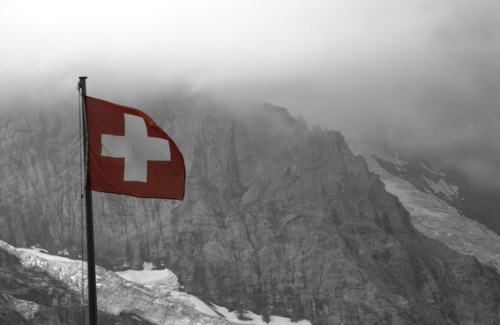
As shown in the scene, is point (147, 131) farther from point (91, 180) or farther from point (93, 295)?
point (93, 295)

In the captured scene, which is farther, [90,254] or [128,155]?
[128,155]

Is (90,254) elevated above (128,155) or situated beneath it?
situated beneath

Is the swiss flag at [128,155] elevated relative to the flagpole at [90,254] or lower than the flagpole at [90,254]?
elevated

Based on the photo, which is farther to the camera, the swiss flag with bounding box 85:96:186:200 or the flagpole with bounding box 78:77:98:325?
the swiss flag with bounding box 85:96:186:200

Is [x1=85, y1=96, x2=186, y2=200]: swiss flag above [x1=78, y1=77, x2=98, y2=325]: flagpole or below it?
→ above

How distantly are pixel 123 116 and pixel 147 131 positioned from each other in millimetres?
1274

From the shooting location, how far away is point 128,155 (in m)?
35.8

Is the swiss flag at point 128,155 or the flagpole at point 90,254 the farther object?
the swiss flag at point 128,155

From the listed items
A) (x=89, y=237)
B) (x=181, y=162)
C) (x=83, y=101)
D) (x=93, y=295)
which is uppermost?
(x=83, y=101)

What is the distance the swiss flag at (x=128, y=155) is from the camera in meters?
34.4

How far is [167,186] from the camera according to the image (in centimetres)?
3703

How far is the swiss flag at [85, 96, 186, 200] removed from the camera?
3441cm

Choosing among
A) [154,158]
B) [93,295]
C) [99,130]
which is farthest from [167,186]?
[93,295]

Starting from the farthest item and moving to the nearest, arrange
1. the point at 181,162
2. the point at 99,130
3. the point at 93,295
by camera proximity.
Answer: the point at 181,162, the point at 99,130, the point at 93,295
